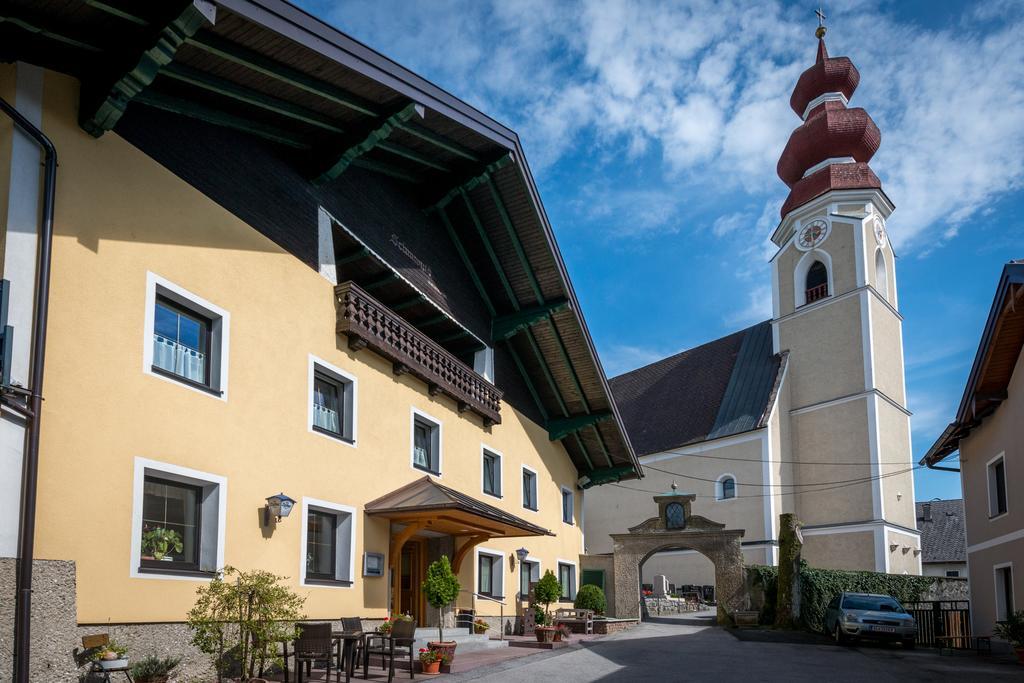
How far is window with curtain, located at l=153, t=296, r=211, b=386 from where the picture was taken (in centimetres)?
1098

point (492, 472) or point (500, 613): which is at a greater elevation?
point (492, 472)

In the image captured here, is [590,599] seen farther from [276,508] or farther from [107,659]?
[107,659]

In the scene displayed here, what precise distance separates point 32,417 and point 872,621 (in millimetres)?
17961

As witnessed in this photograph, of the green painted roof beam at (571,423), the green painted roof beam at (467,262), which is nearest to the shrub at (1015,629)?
the green painted roof beam at (571,423)

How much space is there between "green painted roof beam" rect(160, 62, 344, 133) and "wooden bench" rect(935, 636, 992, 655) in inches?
607

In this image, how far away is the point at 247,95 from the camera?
12.2 meters

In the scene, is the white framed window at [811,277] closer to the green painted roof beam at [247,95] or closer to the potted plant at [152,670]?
the green painted roof beam at [247,95]

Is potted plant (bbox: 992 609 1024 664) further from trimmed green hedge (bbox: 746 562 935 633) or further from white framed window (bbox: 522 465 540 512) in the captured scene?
white framed window (bbox: 522 465 540 512)

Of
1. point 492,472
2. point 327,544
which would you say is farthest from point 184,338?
point 492,472

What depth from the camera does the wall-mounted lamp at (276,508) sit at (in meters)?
12.3

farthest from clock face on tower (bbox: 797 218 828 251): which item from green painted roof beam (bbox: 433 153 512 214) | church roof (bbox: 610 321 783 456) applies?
green painted roof beam (bbox: 433 153 512 214)

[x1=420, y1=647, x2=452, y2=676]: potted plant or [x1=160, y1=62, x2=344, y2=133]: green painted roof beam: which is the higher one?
[x1=160, y1=62, x2=344, y2=133]: green painted roof beam

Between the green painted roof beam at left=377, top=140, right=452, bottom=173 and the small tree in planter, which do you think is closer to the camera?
the small tree in planter

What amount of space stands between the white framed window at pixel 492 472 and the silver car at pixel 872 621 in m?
8.27
